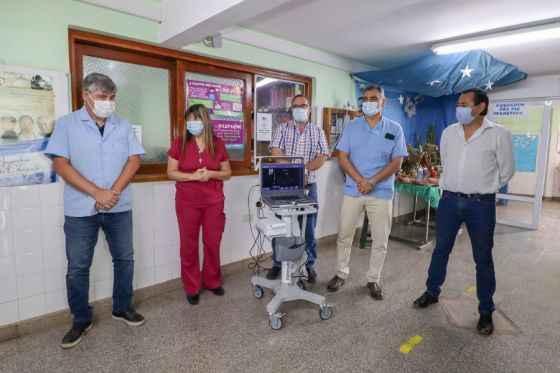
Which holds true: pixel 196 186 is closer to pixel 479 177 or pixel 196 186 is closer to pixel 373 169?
pixel 373 169

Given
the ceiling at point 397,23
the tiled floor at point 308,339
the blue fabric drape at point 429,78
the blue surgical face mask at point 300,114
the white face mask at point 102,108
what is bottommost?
the tiled floor at point 308,339

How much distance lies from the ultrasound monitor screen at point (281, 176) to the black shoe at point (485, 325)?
1573mm

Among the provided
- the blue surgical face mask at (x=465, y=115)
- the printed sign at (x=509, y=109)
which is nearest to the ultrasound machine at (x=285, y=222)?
the blue surgical face mask at (x=465, y=115)

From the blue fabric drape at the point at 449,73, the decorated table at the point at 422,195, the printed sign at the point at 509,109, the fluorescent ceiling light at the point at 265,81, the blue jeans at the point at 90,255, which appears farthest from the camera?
the printed sign at the point at 509,109

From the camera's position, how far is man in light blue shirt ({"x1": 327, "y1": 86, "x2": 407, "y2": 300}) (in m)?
2.80

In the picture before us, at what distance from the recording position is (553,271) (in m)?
3.55

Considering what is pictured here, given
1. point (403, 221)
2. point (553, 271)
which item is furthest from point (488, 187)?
point (403, 221)

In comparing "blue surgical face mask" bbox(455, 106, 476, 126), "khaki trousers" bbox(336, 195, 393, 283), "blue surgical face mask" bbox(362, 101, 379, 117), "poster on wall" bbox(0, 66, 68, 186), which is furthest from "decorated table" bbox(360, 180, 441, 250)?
"poster on wall" bbox(0, 66, 68, 186)

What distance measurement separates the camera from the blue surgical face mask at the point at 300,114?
3148mm

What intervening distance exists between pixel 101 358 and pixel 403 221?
475 cm

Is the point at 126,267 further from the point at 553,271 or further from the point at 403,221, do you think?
the point at 403,221

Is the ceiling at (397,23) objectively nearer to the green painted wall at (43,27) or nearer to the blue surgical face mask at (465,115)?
the blue surgical face mask at (465,115)

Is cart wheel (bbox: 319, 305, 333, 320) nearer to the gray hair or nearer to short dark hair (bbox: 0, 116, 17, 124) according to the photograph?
the gray hair

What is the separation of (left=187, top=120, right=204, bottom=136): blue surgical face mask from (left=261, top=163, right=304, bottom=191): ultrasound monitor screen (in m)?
0.55
